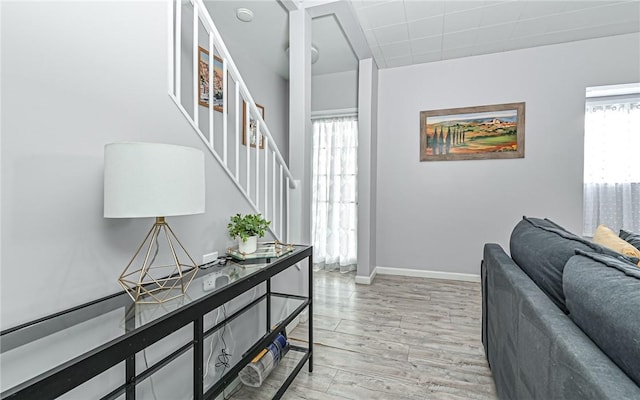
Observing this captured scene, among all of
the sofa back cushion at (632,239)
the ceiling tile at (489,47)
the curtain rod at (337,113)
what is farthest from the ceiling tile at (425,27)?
the sofa back cushion at (632,239)

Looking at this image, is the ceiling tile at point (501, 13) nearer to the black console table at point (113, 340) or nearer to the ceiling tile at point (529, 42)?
the ceiling tile at point (529, 42)

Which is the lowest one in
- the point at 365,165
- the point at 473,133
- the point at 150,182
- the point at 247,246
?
the point at 247,246

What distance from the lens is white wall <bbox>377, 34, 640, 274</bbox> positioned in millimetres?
3182

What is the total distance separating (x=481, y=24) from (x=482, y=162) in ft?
4.70

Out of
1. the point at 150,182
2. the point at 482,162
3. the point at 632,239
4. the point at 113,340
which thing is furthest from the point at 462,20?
the point at 113,340

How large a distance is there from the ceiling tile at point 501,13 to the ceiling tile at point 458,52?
19.2 inches

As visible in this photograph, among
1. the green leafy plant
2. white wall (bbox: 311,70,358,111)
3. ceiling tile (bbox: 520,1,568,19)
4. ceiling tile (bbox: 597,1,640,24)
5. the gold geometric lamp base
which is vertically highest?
ceiling tile (bbox: 597,1,640,24)

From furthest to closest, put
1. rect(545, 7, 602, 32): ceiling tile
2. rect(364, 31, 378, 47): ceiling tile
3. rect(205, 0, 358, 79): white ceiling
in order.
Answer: rect(364, 31, 378, 47): ceiling tile < rect(545, 7, 602, 32): ceiling tile < rect(205, 0, 358, 79): white ceiling

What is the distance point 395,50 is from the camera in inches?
132

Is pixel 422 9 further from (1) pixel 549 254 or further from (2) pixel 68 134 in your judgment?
(2) pixel 68 134

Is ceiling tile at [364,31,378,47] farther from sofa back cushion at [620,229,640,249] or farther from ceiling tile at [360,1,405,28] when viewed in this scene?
sofa back cushion at [620,229,640,249]

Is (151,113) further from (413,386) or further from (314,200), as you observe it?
(314,200)

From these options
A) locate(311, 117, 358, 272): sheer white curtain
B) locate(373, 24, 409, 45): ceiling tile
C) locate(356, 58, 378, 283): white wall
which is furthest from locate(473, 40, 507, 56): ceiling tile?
locate(311, 117, 358, 272): sheer white curtain

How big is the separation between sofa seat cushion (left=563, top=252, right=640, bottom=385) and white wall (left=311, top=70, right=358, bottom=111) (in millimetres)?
3275
